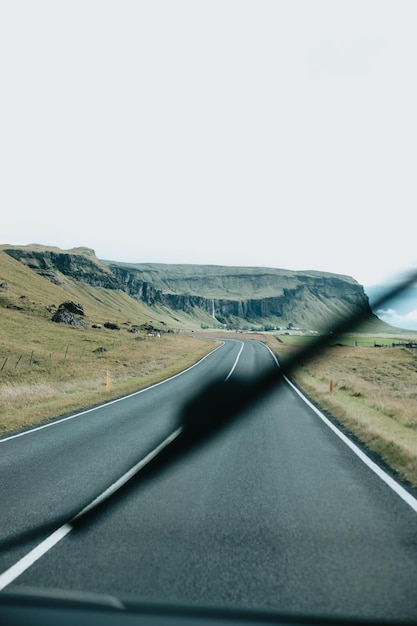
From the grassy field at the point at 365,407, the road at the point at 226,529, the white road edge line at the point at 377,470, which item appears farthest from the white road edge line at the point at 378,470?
the grassy field at the point at 365,407

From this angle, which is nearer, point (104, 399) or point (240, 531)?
point (240, 531)

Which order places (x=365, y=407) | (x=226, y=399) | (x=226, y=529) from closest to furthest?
(x=226, y=399), (x=226, y=529), (x=365, y=407)

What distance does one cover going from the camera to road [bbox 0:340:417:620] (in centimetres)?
353

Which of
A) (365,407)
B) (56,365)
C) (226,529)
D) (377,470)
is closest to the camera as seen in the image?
(226,529)

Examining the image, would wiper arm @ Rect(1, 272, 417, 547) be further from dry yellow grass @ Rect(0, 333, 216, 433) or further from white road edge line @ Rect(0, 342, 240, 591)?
dry yellow grass @ Rect(0, 333, 216, 433)

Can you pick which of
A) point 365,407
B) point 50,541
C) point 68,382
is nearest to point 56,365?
point 68,382

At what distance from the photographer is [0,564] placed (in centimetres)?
404

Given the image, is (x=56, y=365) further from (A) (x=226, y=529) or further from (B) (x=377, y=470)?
(A) (x=226, y=529)

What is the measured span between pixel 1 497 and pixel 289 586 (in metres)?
4.24

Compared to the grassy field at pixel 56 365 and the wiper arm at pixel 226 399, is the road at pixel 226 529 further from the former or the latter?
the grassy field at pixel 56 365

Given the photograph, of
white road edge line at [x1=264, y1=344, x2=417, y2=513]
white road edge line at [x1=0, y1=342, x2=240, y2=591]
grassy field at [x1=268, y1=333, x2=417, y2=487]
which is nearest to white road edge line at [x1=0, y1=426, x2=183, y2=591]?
white road edge line at [x1=0, y1=342, x2=240, y2=591]

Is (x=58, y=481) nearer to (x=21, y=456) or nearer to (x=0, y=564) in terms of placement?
(x=21, y=456)

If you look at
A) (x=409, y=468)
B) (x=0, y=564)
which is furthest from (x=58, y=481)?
(x=409, y=468)

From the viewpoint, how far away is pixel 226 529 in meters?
5.01
